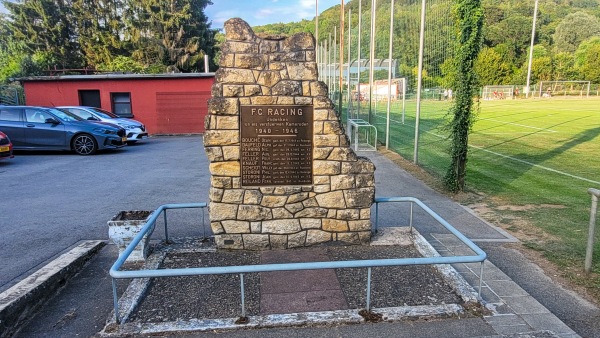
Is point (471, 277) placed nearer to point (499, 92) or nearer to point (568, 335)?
point (568, 335)

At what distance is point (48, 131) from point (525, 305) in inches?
592

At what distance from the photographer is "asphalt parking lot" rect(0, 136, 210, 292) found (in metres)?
5.97

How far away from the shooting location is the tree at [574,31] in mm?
68125

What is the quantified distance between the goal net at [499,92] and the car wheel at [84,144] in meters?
51.6

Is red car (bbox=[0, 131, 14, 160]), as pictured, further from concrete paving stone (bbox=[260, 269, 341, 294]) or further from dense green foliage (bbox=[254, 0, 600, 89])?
dense green foliage (bbox=[254, 0, 600, 89])

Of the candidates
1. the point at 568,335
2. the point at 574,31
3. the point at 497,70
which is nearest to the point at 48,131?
the point at 568,335

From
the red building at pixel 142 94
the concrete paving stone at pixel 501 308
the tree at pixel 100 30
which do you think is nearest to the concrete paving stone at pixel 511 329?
the concrete paving stone at pixel 501 308

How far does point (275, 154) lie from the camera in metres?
5.35

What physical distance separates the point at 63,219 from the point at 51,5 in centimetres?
4987

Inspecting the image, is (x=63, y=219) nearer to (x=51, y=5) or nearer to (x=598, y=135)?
(x=598, y=135)

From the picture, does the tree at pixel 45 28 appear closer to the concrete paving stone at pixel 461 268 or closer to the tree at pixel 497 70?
the concrete paving stone at pixel 461 268

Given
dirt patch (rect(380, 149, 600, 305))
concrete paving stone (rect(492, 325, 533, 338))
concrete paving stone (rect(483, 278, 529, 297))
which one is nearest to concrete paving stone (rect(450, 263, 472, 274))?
concrete paving stone (rect(483, 278, 529, 297))

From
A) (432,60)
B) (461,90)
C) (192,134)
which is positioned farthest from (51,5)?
(461,90)

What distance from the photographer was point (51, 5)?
46812mm
